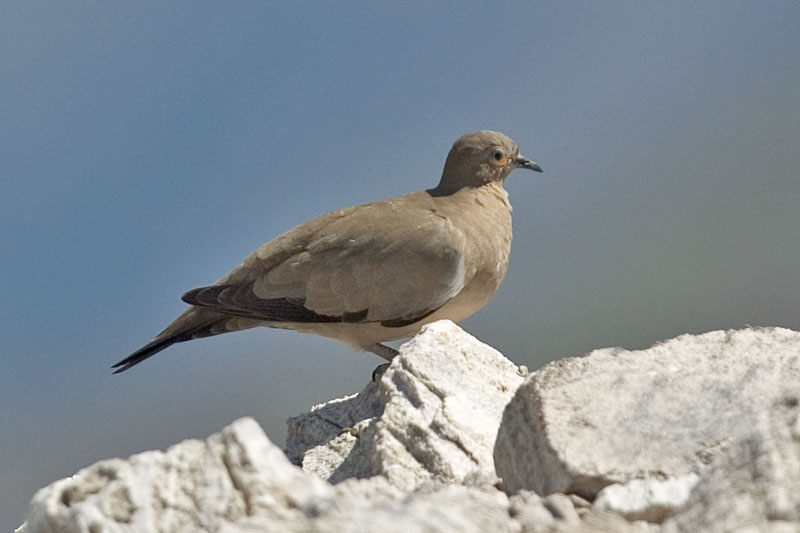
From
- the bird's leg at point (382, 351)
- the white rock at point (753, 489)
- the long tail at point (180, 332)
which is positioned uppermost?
the long tail at point (180, 332)

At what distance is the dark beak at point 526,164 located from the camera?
9.12m

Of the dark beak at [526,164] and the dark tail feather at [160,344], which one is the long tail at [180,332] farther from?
the dark beak at [526,164]

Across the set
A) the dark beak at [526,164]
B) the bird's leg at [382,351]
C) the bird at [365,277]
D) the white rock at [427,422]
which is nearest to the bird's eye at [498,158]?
the dark beak at [526,164]

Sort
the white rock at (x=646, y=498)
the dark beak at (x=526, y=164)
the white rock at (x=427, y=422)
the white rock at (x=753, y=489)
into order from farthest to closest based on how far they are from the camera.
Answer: the dark beak at (x=526, y=164) → the white rock at (x=427, y=422) → the white rock at (x=646, y=498) → the white rock at (x=753, y=489)

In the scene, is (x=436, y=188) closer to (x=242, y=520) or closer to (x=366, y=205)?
(x=366, y=205)

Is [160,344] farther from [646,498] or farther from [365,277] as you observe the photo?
[646,498]

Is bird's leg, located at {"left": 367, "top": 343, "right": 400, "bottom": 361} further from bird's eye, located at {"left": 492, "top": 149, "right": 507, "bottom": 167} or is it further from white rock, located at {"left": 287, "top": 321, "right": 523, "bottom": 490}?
bird's eye, located at {"left": 492, "top": 149, "right": 507, "bottom": 167}

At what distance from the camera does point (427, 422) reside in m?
5.05

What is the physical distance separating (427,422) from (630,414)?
1.40 metres

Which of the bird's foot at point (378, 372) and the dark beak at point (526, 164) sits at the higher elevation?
the dark beak at point (526, 164)

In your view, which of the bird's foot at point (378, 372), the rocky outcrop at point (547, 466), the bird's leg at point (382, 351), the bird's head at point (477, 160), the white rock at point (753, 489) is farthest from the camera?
the bird's head at point (477, 160)

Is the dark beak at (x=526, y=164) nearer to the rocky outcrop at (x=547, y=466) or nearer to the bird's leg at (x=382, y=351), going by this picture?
the bird's leg at (x=382, y=351)

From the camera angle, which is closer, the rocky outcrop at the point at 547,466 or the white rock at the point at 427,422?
the rocky outcrop at the point at 547,466

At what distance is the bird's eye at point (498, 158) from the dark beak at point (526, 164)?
174mm
